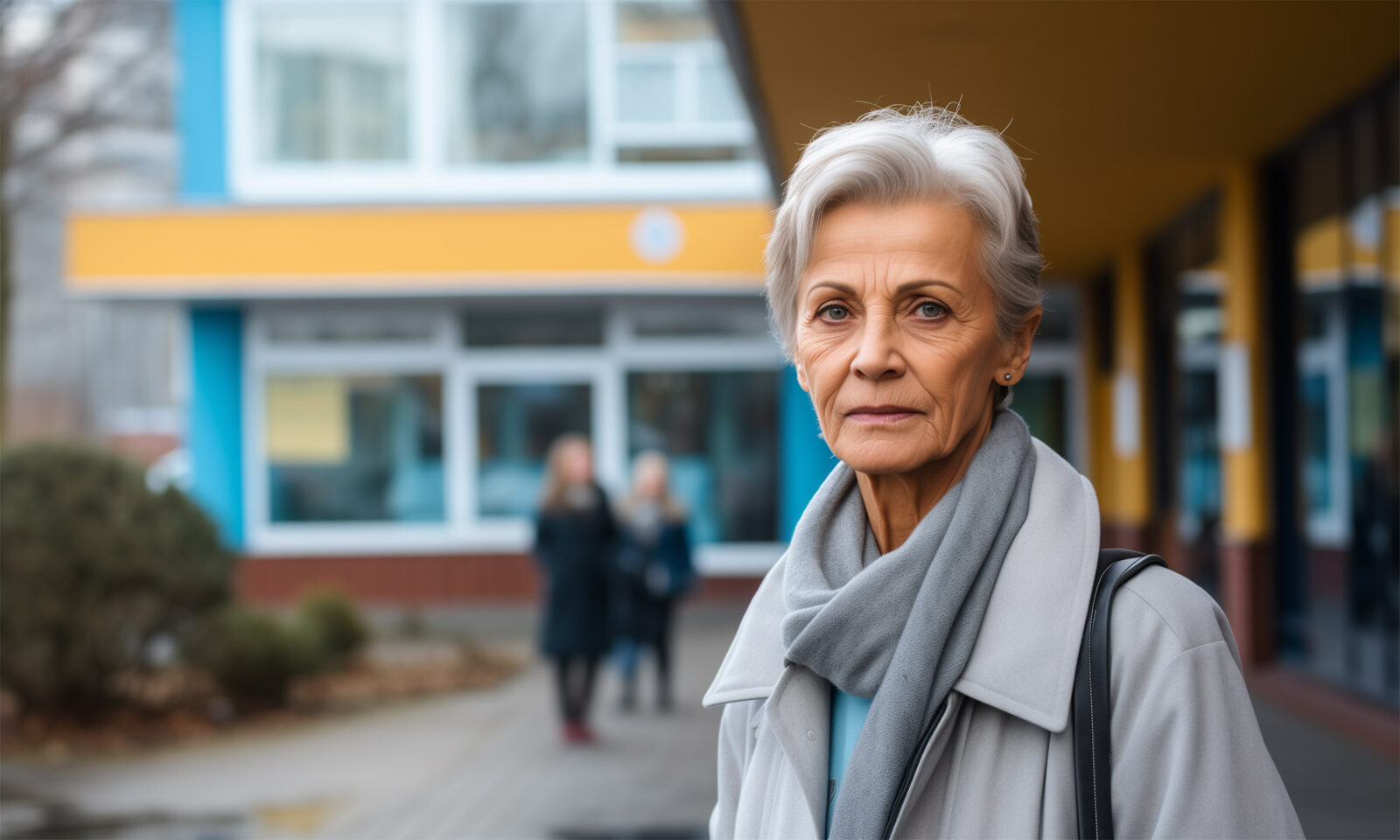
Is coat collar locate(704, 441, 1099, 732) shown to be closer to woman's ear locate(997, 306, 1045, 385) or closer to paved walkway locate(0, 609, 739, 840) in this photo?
woman's ear locate(997, 306, 1045, 385)

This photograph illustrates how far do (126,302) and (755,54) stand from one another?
11.2 m

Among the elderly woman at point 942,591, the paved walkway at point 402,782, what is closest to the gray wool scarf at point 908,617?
the elderly woman at point 942,591

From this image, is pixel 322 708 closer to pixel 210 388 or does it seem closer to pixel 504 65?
pixel 210 388

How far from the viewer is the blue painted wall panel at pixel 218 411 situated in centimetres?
1484

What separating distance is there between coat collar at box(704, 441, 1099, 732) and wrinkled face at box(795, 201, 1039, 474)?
0.46ft

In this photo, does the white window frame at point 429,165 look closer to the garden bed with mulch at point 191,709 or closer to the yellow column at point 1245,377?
the garden bed with mulch at point 191,709

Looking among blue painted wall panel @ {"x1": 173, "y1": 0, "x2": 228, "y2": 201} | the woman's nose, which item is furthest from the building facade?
the woman's nose

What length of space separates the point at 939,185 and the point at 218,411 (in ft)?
47.1

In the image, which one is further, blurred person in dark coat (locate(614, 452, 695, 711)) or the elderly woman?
blurred person in dark coat (locate(614, 452, 695, 711))

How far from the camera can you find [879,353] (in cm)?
163

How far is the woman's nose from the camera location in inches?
64.2

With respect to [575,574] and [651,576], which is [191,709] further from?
[651,576]

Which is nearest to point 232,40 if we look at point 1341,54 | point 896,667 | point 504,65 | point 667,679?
point 504,65

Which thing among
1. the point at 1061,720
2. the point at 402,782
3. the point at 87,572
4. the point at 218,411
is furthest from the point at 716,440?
the point at 1061,720
